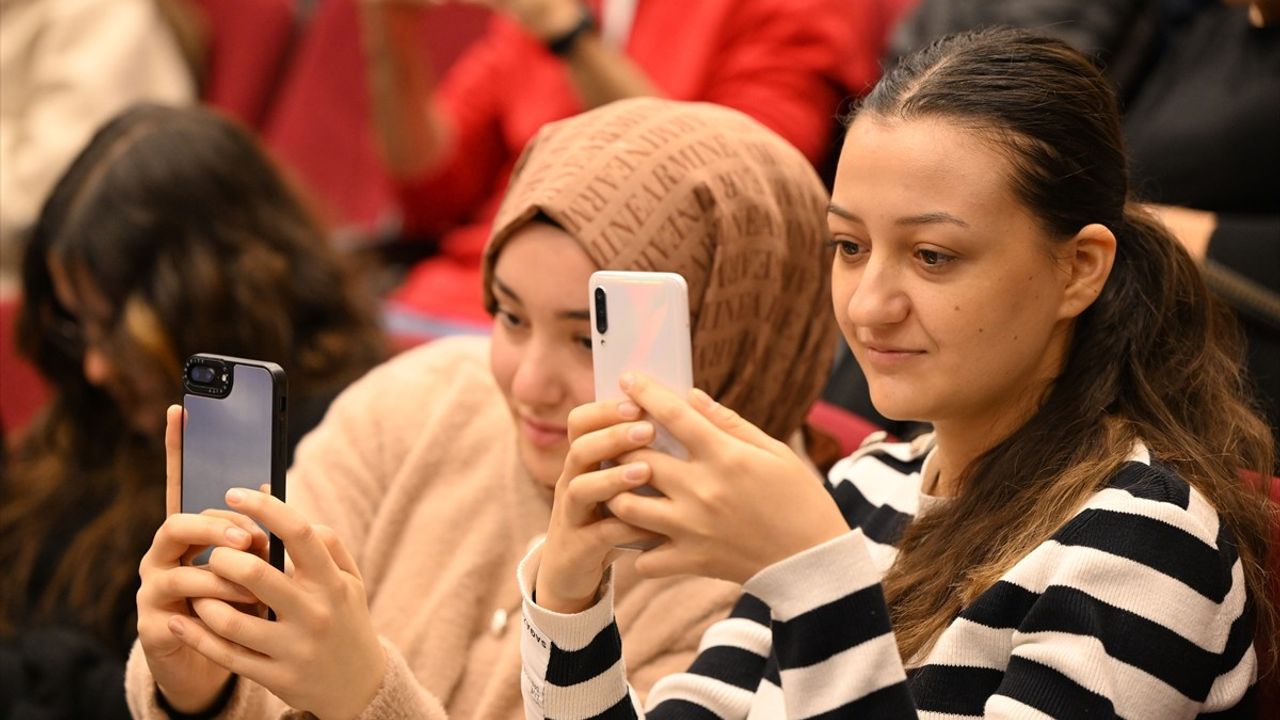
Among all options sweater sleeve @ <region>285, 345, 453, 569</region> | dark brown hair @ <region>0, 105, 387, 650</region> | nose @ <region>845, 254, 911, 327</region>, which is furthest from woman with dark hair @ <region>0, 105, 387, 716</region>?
nose @ <region>845, 254, 911, 327</region>

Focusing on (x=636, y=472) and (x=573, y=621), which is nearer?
(x=636, y=472)

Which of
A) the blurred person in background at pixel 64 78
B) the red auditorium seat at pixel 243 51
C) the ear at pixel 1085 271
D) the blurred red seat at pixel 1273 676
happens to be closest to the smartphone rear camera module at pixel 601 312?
the ear at pixel 1085 271

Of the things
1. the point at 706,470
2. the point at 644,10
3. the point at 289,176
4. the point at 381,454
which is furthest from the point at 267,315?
Answer: the point at 706,470

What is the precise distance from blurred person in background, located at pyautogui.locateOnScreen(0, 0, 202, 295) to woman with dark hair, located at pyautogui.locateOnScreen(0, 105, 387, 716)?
2.88 ft

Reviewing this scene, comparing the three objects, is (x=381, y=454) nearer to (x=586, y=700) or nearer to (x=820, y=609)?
(x=586, y=700)

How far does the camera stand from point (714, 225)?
1.35 metres

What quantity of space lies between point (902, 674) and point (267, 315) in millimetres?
1202

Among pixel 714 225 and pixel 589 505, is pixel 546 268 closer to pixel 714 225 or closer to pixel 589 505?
pixel 714 225

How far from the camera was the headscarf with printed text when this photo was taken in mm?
1326

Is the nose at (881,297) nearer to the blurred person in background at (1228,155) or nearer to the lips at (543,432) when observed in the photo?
the lips at (543,432)

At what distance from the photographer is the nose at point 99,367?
1840 mm

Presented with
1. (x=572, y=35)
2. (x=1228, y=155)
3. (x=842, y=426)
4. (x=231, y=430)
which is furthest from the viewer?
(x=572, y=35)

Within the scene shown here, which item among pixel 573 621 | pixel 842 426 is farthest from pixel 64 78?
pixel 573 621

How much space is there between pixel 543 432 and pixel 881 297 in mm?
419
